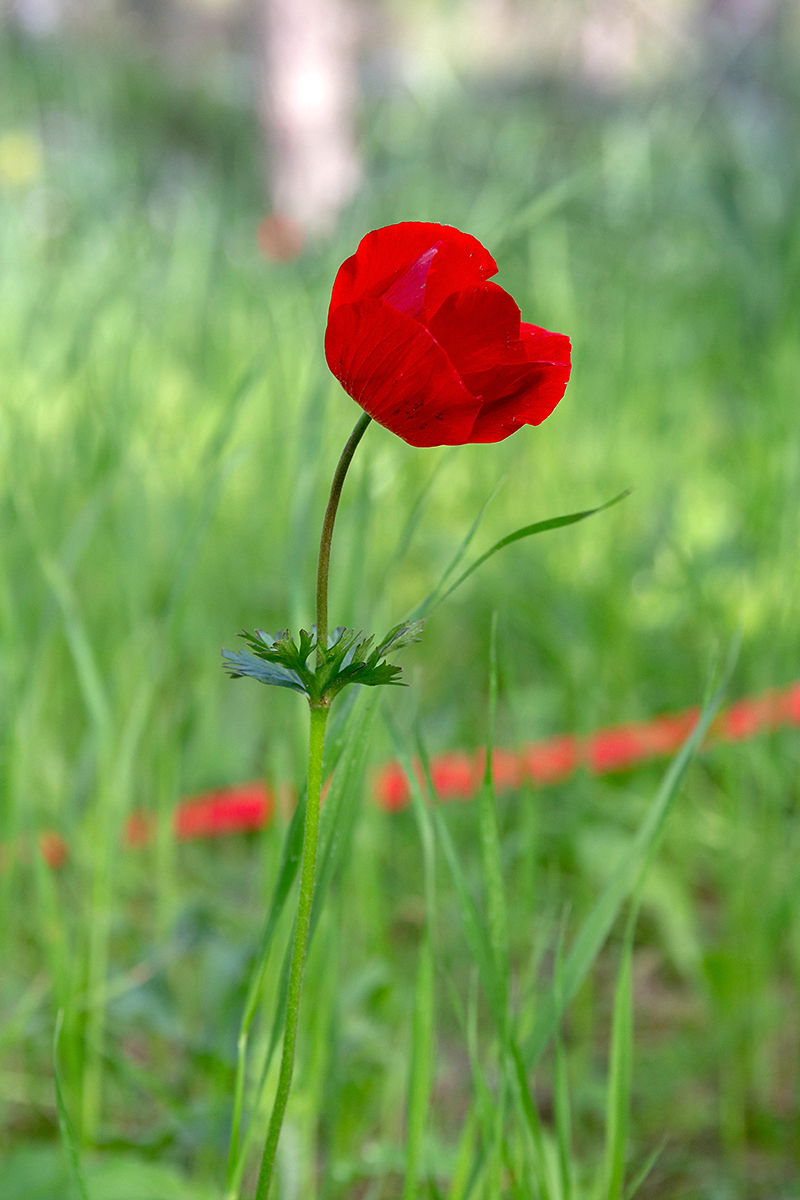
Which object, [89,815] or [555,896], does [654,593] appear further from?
[89,815]

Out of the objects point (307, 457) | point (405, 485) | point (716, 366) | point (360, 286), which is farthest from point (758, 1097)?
point (716, 366)

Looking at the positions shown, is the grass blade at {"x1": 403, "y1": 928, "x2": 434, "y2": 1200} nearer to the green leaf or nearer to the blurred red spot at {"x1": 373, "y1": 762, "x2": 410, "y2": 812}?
the green leaf

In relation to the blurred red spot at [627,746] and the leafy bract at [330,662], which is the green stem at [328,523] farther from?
the blurred red spot at [627,746]

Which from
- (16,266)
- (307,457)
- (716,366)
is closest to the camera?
(307,457)

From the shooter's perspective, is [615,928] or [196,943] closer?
[196,943]

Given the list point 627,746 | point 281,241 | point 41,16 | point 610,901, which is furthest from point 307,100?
point 41,16

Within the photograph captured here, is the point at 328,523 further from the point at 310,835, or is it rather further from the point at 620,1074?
the point at 620,1074
